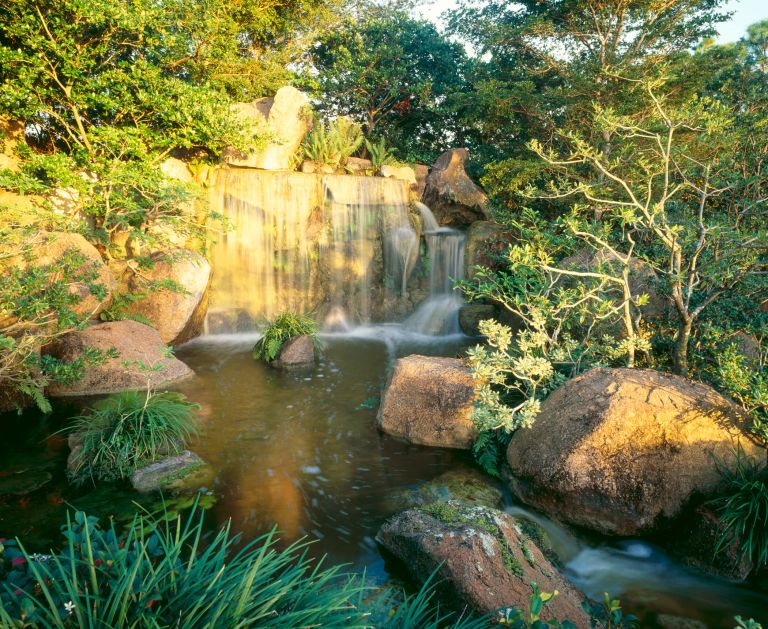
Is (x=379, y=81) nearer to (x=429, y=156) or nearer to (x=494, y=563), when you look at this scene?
(x=429, y=156)

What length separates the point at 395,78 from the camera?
18.7 metres

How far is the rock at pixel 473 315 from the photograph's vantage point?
12242 millimetres

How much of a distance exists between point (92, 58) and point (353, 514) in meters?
11.2

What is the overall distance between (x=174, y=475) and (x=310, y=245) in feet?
31.2

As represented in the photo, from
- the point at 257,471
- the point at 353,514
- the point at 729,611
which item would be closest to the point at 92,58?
the point at 257,471

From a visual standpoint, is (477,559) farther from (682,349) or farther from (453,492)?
(682,349)

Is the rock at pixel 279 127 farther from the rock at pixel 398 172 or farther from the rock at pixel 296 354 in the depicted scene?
the rock at pixel 296 354

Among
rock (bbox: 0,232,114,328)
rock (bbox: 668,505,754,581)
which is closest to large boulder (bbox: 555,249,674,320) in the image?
rock (bbox: 668,505,754,581)

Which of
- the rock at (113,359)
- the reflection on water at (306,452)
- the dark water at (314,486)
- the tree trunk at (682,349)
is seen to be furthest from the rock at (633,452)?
the rock at (113,359)

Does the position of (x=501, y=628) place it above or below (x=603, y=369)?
below

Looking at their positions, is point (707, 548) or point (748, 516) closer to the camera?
point (748, 516)

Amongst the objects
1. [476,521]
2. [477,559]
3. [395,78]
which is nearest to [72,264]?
[476,521]

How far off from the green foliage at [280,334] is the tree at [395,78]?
11085 millimetres

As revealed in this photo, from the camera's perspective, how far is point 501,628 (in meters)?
2.49
